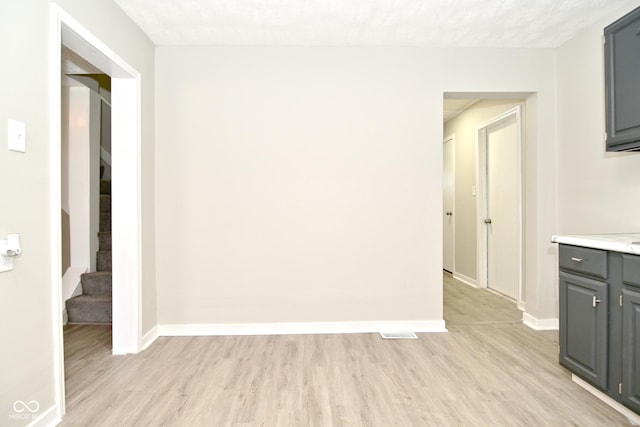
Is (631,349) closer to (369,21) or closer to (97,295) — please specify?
(369,21)

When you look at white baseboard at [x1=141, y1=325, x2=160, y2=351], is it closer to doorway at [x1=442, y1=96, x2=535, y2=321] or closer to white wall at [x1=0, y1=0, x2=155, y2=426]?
white wall at [x1=0, y1=0, x2=155, y2=426]

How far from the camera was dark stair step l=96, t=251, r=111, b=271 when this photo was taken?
11.8 ft

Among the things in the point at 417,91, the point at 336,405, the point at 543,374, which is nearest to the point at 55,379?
the point at 336,405

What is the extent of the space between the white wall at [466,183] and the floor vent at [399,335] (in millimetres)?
2317

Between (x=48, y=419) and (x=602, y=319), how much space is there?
3058mm

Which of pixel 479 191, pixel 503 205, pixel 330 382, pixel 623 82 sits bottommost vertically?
pixel 330 382

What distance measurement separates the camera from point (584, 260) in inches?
78.4

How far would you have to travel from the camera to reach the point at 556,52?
3066 millimetres

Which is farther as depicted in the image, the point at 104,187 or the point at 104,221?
the point at 104,187

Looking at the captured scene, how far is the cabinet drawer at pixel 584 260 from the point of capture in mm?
1870

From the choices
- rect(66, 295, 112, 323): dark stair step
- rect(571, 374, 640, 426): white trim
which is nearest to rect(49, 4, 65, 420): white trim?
rect(66, 295, 112, 323): dark stair step

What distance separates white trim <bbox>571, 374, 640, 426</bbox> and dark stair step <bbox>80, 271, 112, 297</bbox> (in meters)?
4.05

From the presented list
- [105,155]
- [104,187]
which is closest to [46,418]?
[104,187]

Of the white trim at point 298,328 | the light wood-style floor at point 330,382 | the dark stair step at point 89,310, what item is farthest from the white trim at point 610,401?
the dark stair step at point 89,310
